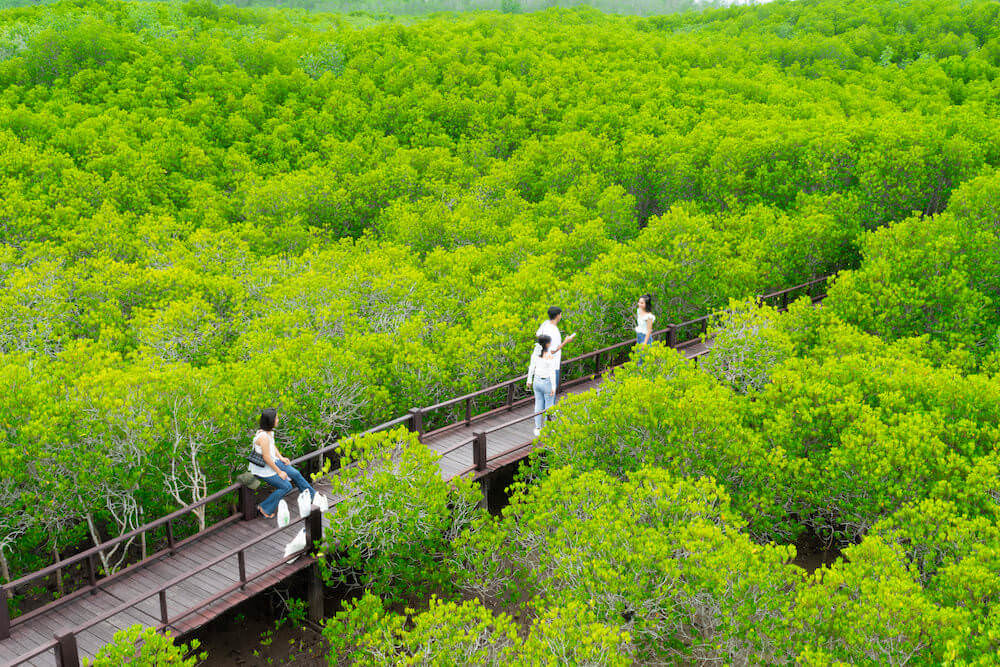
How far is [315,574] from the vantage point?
40.8 ft

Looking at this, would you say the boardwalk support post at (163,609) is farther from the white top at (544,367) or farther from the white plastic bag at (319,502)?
the white top at (544,367)

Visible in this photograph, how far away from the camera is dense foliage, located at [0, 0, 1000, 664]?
34.1 ft

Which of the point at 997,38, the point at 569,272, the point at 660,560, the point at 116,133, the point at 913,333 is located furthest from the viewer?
the point at 997,38

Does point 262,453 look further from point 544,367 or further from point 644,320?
point 644,320

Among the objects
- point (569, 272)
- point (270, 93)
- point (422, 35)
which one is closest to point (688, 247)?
point (569, 272)

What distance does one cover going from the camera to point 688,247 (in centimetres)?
2153

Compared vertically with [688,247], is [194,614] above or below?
below

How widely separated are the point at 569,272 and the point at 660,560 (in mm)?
13910

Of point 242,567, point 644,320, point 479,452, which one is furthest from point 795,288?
point 242,567

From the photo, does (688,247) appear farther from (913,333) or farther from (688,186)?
(688,186)

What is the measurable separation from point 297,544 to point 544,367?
16.2ft

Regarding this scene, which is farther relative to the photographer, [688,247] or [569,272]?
A: [569,272]

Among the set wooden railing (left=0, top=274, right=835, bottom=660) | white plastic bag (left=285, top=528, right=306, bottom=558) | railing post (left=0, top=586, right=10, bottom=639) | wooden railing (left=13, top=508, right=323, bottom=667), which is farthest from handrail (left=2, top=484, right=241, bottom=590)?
white plastic bag (left=285, top=528, right=306, bottom=558)

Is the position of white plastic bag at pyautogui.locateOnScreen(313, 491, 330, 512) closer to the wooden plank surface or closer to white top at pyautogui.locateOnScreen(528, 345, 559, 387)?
the wooden plank surface
